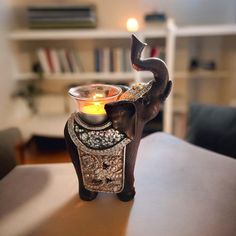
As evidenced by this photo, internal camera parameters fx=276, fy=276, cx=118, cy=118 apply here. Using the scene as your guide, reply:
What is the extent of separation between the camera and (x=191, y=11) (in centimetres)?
208

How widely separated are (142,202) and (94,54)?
1.60m

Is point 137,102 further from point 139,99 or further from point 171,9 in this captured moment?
point 171,9

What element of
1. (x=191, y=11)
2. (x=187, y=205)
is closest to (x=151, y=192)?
(x=187, y=205)

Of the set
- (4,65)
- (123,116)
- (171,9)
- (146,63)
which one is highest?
(171,9)

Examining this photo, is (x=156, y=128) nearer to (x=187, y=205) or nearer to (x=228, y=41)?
(x=228, y=41)

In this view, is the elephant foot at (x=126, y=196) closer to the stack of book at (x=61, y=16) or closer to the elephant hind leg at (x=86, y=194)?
the elephant hind leg at (x=86, y=194)

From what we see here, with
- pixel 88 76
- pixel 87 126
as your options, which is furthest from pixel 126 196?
pixel 88 76

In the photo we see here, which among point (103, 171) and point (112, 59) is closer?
point (103, 171)

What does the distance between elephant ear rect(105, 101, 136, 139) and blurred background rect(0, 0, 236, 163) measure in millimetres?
1242

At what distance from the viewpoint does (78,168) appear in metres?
0.70

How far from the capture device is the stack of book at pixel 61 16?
1.93 m

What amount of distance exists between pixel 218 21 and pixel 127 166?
1785mm

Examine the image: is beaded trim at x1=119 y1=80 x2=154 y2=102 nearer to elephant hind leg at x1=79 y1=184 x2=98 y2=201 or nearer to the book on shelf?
elephant hind leg at x1=79 y1=184 x2=98 y2=201

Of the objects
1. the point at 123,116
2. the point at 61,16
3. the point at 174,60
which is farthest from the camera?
the point at 174,60
